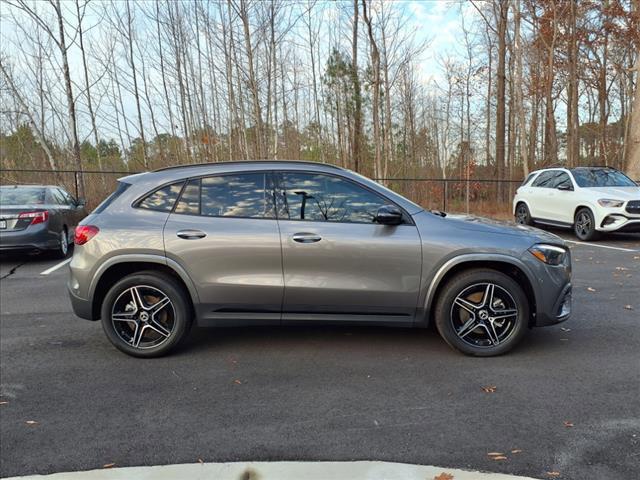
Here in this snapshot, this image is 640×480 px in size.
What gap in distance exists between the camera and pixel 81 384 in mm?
3668

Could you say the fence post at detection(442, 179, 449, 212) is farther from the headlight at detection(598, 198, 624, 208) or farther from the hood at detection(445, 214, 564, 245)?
the hood at detection(445, 214, 564, 245)

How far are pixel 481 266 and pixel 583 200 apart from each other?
8.09 m

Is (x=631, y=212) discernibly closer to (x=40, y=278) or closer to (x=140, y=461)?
(x=140, y=461)

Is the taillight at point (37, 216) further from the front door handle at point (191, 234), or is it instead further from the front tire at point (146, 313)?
the front door handle at point (191, 234)

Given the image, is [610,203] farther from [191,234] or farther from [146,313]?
[146,313]

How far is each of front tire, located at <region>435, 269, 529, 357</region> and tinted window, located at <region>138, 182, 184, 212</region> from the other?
8.16ft

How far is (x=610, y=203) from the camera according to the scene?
10.1m

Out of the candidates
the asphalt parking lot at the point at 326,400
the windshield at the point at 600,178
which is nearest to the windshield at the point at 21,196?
the asphalt parking lot at the point at 326,400

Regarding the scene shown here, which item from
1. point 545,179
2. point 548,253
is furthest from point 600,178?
point 548,253

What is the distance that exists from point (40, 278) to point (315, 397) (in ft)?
20.3

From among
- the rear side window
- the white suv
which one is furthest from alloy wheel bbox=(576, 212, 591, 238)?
the rear side window

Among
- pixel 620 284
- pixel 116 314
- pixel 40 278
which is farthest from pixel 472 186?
pixel 116 314

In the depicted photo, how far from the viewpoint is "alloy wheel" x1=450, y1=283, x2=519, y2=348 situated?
13.1 feet

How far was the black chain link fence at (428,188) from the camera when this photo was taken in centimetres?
1669
